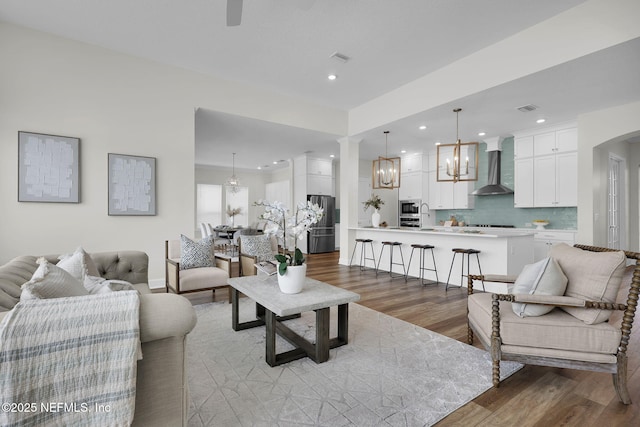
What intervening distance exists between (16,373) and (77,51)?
465 cm

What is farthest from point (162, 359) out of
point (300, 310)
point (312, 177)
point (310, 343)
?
point (312, 177)

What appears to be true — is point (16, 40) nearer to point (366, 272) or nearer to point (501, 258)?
point (366, 272)

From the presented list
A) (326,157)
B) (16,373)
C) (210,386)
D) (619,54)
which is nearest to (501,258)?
(619,54)

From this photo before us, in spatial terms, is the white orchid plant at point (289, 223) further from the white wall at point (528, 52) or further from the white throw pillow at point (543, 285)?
the white wall at point (528, 52)

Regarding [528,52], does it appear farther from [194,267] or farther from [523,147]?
[194,267]

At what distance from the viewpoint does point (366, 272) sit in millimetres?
6000

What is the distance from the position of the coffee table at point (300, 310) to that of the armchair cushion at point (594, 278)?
154cm

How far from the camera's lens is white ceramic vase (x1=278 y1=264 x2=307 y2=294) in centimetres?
250

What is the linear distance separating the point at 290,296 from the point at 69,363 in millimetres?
1573

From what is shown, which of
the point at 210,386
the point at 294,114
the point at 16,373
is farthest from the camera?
the point at 294,114

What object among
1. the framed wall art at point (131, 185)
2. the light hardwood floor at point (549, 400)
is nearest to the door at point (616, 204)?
the light hardwood floor at point (549, 400)

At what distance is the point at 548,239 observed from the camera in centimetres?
588

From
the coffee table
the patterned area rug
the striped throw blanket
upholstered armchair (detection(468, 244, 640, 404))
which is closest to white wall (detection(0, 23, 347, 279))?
the patterned area rug

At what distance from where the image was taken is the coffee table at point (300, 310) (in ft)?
7.49
